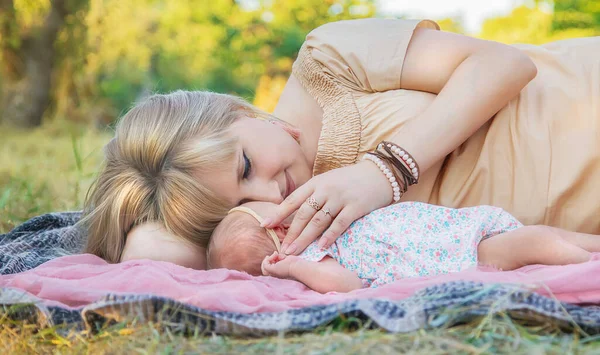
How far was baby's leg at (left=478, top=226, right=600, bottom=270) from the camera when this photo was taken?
1.63 m

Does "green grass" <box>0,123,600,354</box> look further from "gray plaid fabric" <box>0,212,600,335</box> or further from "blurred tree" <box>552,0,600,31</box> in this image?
"blurred tree" <box>552,0,600,31</box>

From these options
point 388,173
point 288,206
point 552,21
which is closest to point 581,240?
point 388,173

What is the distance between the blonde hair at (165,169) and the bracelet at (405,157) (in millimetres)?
452

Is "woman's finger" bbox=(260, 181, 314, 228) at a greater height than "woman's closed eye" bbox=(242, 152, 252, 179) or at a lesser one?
lesser

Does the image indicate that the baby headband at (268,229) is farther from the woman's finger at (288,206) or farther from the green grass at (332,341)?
the green grass at (332,341)

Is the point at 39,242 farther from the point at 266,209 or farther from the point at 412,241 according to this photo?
the point at 412,241

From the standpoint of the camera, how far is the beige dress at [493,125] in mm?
1946

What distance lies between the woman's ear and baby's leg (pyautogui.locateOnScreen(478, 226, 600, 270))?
698 millimetres

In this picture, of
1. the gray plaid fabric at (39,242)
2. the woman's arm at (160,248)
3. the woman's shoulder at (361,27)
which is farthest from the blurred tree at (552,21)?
the woman's arm at (160,248)

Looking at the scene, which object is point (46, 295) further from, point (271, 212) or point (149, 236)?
point (271, 212)

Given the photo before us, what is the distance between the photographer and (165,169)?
1957mm

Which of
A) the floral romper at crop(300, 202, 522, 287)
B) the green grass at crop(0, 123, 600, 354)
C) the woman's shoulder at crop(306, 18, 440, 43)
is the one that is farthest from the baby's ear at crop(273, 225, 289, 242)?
the woman's shoulder at crop(306, 18, 440, 43)

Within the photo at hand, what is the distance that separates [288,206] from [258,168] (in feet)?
0.59

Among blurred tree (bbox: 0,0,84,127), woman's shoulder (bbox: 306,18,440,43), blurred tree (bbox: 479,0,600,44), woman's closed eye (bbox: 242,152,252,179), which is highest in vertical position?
woman's shoulder (bbox: 306,18,440,43)
